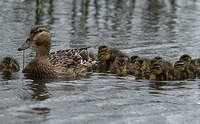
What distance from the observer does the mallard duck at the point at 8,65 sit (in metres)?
6.64

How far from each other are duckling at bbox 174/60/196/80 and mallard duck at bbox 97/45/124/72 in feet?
3.56

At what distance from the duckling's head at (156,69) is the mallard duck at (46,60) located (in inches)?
43.1

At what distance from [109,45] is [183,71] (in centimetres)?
222

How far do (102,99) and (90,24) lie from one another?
5.52m

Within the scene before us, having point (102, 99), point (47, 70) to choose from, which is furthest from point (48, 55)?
point (102, 99)

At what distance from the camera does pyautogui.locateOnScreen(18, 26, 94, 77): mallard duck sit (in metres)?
6.51

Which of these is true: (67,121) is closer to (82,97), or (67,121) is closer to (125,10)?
(82,97)

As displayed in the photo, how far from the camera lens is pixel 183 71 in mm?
6770

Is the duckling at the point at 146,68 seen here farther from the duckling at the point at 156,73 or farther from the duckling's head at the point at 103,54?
the duckling's head at the point at 103,54

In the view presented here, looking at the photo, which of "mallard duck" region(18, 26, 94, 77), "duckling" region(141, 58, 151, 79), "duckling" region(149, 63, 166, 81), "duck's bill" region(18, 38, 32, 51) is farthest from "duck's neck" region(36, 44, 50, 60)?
"duckling" region(149, 63, 166, 81)

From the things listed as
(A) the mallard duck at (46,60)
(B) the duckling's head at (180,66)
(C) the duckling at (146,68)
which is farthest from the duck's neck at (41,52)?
(B) the duckling's head at (180,66)

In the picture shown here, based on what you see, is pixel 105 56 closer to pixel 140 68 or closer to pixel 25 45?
pixel 140 68

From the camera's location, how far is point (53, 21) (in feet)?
35.5

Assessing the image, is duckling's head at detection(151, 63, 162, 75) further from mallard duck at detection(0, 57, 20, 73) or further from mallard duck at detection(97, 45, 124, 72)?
mallard duck at detection(0, 57, 20, 73)
